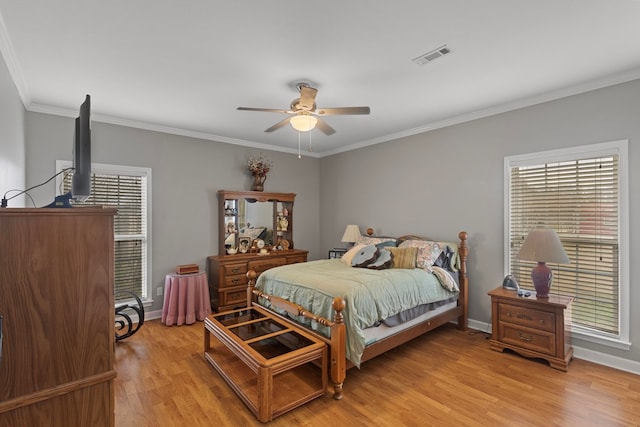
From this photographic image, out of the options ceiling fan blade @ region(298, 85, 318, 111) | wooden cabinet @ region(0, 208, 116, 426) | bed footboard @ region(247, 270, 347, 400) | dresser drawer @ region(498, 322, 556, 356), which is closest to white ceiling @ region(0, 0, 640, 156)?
ceiling fan blade @ region(298, 85, 318, 111)

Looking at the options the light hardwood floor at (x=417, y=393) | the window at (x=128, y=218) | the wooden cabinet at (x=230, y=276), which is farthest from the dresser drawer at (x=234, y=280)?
the light hardwood floor at (x=417, y=393)

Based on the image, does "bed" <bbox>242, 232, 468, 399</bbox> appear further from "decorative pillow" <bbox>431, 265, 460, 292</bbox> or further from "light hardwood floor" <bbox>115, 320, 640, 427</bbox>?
"light hardwood floor" <bbox>115, 320, 640, 427</bbox>

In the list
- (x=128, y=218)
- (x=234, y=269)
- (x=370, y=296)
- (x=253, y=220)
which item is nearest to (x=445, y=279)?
(x=370, y=296)

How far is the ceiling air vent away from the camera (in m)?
2.31

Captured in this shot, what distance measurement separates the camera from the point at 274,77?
276cm

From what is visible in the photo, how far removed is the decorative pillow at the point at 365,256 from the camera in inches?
144

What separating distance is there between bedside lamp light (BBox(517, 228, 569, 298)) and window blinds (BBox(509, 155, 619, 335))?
1.06 ft

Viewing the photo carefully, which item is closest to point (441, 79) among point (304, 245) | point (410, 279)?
point (410, 279)

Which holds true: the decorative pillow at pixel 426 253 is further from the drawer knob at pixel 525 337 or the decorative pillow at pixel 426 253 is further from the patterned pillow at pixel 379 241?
the drawer knob at pixel 525 337

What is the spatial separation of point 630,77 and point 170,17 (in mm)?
3719

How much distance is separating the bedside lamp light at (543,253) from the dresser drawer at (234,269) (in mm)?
3475

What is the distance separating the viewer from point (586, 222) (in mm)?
3010

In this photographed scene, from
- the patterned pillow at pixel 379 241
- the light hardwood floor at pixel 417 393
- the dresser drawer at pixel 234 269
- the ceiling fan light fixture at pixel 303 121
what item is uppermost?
the ceiling fan light fixture at pixel 303 121

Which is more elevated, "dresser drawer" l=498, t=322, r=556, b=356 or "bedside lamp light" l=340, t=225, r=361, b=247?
"bedside lamp light" l=340, t=225, r=361, b=247
